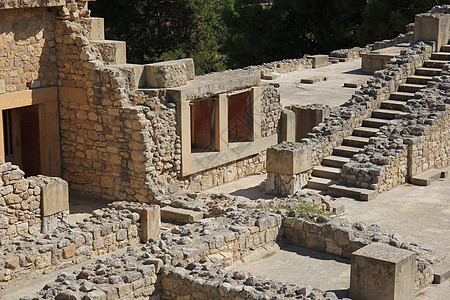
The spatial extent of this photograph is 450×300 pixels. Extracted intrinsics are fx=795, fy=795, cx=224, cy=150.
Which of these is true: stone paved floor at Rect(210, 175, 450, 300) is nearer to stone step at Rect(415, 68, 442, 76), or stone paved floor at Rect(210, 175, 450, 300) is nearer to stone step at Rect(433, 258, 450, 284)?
stone step at Rect(433, 258, 450, 284)

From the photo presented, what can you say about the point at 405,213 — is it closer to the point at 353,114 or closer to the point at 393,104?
the point at 353,114

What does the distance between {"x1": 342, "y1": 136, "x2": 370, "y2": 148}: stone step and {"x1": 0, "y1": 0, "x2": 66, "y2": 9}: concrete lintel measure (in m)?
7.46

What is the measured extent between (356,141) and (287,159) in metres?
2.54

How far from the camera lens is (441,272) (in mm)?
12227

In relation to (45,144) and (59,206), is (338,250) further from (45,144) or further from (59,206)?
(45,144)

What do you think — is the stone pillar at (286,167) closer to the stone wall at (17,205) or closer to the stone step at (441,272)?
the stone step at (441,272)

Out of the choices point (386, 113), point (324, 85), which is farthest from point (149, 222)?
point (324, 85)

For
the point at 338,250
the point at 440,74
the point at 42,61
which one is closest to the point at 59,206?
the point at 42,61

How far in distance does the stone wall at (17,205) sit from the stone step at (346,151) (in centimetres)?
762

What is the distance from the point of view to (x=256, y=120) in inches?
740

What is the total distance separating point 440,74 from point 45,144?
10320mm

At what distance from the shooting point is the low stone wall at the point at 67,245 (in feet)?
39.2

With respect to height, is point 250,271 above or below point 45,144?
below

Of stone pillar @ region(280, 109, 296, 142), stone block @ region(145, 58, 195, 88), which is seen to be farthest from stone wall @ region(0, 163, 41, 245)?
stone pillar @ region(280, 109, 296, 142)
